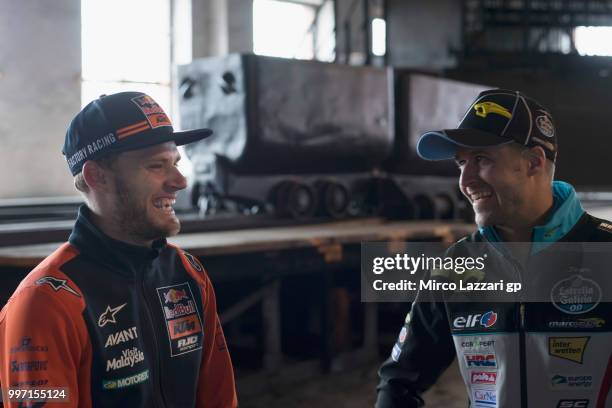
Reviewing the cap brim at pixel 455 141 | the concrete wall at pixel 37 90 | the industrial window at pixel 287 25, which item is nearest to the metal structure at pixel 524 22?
the industrial window at pixel 287 25

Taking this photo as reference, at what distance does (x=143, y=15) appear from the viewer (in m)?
11.1

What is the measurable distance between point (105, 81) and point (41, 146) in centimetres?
136

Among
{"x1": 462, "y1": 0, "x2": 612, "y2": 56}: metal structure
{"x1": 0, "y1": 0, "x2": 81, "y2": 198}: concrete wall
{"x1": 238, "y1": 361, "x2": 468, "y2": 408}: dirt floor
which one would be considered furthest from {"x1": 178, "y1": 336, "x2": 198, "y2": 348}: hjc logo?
{"x1": 462, "y1": 0, "x2": 612, "y2": 56}: metal structure

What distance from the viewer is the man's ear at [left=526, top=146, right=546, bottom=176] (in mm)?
1944

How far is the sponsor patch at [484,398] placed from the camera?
1907mm

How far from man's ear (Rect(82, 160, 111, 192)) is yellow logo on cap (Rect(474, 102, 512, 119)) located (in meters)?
0.99

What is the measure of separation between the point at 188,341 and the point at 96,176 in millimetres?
502

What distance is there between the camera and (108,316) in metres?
1.82

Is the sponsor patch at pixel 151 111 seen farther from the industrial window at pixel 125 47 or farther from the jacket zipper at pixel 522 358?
the industrial window at pixel 125 47

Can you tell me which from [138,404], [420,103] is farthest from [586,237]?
[420,103]

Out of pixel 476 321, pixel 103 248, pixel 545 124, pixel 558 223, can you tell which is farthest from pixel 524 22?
pixel 103 248

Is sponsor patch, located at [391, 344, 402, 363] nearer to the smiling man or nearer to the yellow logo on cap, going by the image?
the smiling man

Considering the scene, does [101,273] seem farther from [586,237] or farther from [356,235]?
[356,235]

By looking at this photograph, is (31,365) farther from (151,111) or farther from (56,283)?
(151,111)
